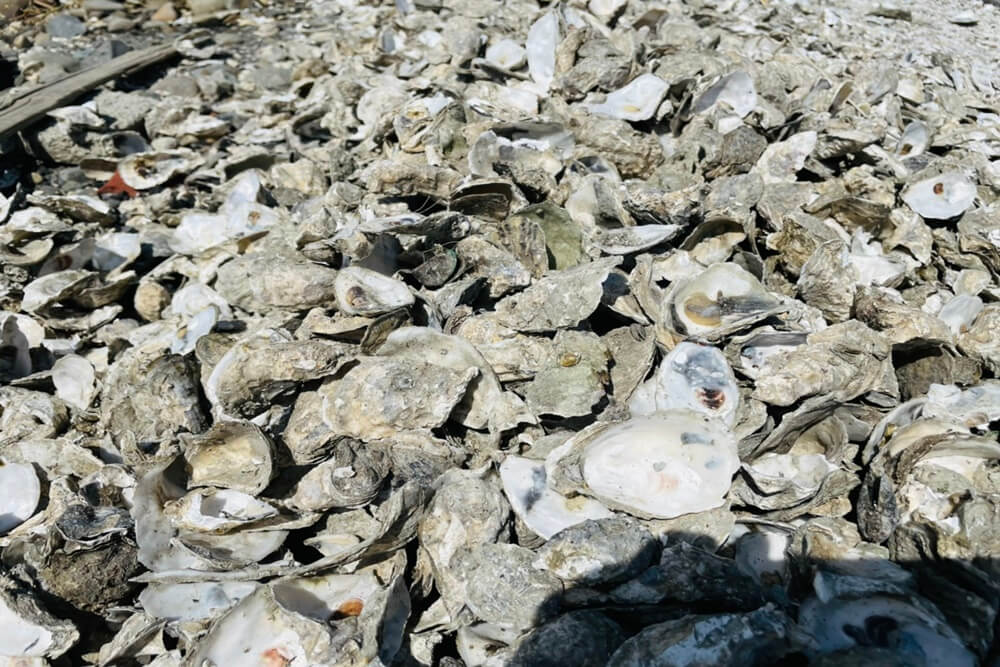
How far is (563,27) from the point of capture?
4938 mm

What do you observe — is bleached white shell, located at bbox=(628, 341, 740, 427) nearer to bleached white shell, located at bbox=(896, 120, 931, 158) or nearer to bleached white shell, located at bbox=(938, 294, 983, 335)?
bleached white shell, located at bbox=(938, 294, 983, 335)

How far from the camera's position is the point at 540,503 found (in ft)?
7.33

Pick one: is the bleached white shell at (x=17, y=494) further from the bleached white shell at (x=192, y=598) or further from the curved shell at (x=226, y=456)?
the bleached white shell at (x=192, y=598)

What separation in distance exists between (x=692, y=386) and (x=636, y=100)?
226 centimetres

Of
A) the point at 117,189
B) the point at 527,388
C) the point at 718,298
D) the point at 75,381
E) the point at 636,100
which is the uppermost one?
the point at 636,100

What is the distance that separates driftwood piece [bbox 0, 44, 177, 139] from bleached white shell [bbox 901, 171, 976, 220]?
553 centimetres

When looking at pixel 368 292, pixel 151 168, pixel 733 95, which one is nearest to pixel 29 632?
pixel 368 292

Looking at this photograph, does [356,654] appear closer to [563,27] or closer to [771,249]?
[771,249]

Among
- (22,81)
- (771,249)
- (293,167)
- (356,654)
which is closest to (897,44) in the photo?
(771,249)

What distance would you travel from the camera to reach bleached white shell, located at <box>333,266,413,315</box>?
2684 millimetres

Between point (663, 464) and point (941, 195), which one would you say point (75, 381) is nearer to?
point (663, 464)

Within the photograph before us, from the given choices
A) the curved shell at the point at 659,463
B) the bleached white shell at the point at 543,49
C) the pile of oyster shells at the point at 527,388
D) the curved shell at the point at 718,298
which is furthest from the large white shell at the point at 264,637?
the bleached white shell at the point at 543,49

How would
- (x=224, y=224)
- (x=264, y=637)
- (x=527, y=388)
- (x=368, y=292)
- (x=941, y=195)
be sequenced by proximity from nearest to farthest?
(x=264, y=637) < (x=527, y=388) < (x=368, y=292) < (x=941, y=195) < (x=224, y=224)

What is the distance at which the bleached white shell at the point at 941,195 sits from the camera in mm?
3443
